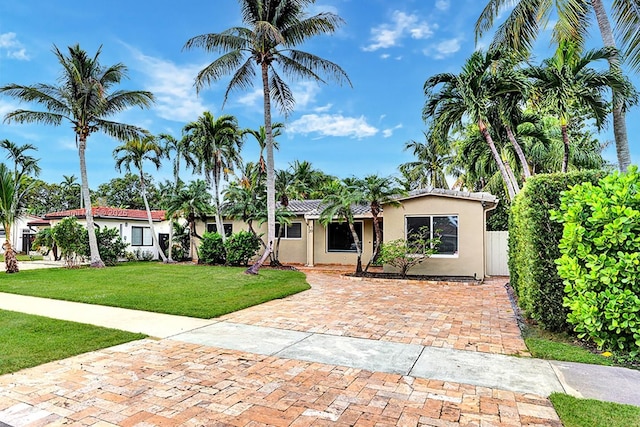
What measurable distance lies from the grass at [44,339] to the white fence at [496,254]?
43.0 feet

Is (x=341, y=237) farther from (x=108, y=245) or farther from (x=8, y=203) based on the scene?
(x=8, y=203)

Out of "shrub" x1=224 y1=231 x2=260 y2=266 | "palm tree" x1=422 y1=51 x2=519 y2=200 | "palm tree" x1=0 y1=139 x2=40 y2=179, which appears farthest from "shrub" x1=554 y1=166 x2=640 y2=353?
"palm tree" x1=0 y1=139 x2=40 y2=179

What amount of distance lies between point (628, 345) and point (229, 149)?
17625 millimetres

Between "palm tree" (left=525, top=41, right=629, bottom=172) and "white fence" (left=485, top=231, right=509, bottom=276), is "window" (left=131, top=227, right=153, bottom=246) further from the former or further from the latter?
"palm tree" (left=525, top=41, right=629, bottom=172)

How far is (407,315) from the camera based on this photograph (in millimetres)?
7633

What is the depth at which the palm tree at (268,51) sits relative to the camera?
13.6 metres

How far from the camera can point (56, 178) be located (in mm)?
43219

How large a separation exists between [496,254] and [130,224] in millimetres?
21356

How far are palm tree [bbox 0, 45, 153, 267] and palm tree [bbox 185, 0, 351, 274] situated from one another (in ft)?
17.8

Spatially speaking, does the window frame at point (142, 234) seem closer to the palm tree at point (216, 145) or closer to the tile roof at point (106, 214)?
the tile roof at point (106, 214)

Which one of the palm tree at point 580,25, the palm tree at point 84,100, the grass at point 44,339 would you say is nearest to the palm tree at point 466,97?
the palm tree at point 580,25

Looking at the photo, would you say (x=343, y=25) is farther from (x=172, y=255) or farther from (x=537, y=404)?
(x=172, y=255)

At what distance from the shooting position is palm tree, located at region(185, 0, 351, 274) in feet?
44.5

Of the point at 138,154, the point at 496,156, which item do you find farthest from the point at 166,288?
the point at 138,154
